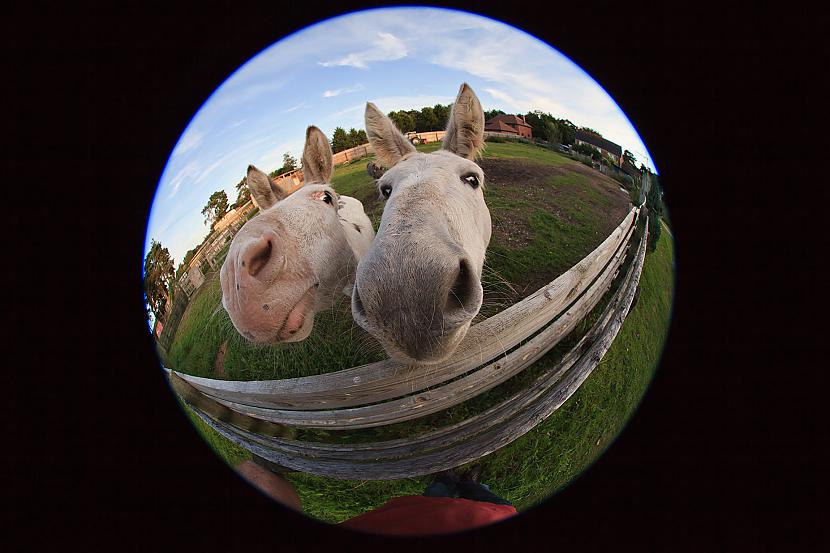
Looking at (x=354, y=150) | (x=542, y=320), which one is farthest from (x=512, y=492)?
(x=354, y=150)

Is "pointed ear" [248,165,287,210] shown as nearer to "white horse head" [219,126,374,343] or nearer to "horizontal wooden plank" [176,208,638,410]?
"white horse head" [219,126,374,343]

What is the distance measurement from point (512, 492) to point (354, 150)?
258 cm

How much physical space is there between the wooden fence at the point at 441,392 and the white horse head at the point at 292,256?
466 mm

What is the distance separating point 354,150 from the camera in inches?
91.8

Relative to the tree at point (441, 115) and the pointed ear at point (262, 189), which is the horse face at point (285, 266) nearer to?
the pointed ear at point (262, 189)

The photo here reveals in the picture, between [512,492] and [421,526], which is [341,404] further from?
[512,492]

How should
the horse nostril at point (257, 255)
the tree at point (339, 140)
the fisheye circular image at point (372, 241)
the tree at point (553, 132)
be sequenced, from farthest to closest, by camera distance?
the tree at point (553, 132) < the tree at point (339, 140) < the fisheye circular image at point (372, 241) < the horse nostril at point (257, 255)

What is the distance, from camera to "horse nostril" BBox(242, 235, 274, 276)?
1.61 m

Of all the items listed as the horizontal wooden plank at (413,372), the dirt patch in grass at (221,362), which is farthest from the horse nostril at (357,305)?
the dirt patch in grass at (221,362)

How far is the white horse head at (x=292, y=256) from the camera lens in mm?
1669

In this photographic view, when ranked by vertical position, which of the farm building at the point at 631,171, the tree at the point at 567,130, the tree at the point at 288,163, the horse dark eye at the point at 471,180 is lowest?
the horse dark eye at the point at 471,180

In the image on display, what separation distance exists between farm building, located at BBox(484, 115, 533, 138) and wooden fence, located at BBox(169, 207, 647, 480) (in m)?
0.90

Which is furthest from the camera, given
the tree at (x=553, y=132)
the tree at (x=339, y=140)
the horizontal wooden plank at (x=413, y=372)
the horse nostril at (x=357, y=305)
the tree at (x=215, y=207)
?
the tree at (x=553, y=132)

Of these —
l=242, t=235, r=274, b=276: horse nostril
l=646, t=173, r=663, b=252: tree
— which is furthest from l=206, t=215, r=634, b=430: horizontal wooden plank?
l=242, t=235, r=274, b=276: horse nostril
